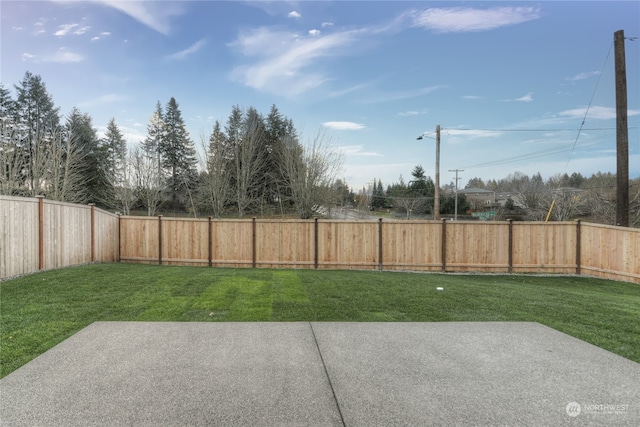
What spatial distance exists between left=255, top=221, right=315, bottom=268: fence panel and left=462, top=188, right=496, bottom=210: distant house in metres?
52.2

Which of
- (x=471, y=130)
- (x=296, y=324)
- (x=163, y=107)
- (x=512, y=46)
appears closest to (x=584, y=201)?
(x=471, y=130)

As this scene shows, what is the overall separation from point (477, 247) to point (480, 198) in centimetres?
5822

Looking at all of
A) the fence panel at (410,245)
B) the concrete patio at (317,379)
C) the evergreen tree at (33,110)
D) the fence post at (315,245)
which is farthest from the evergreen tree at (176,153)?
the concrete patio at (317,379)

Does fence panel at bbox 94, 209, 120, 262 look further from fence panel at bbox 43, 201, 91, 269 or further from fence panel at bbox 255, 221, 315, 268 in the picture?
fence panel at bbox 255, 221, 315, 268

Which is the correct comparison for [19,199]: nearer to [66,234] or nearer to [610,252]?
[66,234]

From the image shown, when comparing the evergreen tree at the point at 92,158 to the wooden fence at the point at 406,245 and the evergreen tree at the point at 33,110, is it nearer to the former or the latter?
the evergreen tree at the point at 33,110

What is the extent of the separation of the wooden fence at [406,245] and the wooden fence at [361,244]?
33 mm

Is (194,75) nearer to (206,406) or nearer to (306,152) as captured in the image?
(306,152)

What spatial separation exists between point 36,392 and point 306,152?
21039mm

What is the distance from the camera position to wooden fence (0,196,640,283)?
11.1m

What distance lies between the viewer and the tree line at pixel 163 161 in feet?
72.2

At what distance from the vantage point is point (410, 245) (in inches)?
453

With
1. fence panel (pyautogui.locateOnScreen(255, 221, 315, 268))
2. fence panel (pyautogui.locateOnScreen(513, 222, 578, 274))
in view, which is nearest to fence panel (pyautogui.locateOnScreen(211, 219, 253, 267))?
fence panel (pyautogui.locateOnScreen(255, 221, 315, 268))
